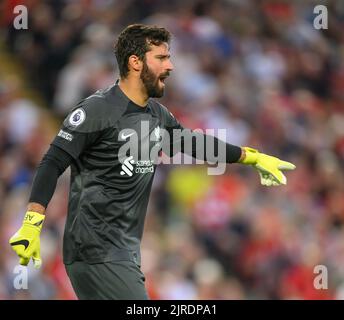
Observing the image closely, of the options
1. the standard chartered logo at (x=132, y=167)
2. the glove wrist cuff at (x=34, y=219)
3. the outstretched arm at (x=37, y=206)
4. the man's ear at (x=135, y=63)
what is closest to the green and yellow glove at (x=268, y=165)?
the standard chartered logo at (x=132, y=167)

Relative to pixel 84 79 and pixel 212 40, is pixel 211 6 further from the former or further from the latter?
pixel 84 79

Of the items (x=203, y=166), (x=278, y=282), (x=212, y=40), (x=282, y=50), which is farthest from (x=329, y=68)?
(x=278, y=282)

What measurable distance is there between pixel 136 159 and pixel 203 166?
3809 millimetres

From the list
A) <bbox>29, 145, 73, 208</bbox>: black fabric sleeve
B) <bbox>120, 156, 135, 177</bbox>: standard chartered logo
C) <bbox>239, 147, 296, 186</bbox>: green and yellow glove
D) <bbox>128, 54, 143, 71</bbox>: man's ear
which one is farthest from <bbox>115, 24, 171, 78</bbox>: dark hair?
<bbox>239, 147, 296, 186</bbox>: green and yellow glove

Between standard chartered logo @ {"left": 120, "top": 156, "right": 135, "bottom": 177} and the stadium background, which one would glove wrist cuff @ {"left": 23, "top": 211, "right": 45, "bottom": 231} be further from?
the stadium background

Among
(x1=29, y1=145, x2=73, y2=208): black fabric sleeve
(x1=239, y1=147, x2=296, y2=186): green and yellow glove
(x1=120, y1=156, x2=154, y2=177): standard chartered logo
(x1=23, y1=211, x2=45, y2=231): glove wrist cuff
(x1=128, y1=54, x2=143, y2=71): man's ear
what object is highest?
(x1=128, y1=54, x2=143, y2=71): man's ear

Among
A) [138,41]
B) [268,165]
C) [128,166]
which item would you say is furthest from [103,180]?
[268,165]

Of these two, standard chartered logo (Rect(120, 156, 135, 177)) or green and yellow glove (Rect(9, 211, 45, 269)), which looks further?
standard chartered logo (Rect(120, 156, 135, 177))

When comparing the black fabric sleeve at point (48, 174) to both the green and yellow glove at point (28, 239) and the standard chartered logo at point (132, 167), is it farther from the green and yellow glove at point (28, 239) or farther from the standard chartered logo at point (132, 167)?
the standard chartered logo at point (132, 167)

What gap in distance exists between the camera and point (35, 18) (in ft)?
28.8

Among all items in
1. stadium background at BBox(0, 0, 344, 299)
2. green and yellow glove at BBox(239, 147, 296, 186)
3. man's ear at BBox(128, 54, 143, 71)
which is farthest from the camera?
stadium background at BBox(0, 0, 344, 299)

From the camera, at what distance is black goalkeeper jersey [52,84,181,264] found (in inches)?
173

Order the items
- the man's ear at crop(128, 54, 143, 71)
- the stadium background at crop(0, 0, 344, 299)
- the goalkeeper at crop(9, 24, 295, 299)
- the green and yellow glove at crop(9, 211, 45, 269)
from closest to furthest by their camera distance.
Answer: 1. the green and yellow glove at crop(9, 211, 45, 269)
2. the goalkeeper at crop(9, 24, 295, 299)
3. the man's ear at crop(128, 54, 143, 71)
4. the stadium background at crop(0, 0, 344, 299)

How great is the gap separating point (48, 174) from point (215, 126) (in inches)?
172
